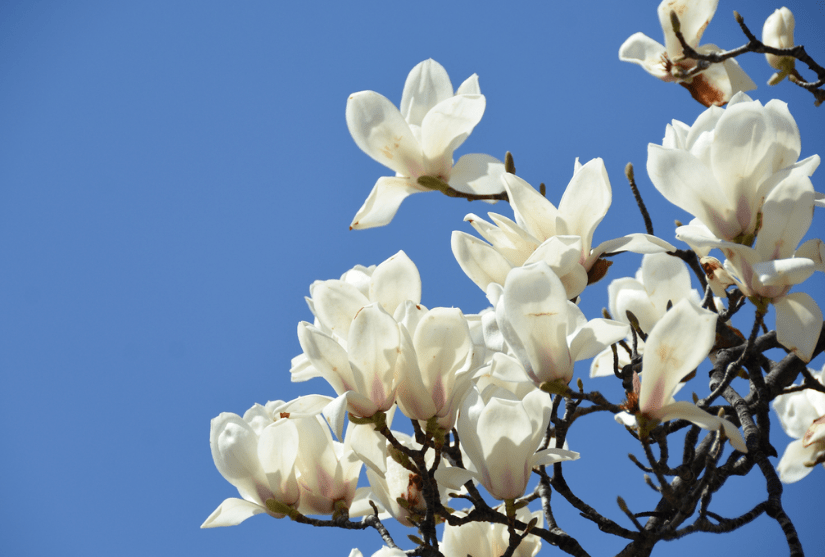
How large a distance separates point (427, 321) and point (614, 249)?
0.21 meters

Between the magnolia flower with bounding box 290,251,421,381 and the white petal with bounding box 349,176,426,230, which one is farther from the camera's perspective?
the white petal with bounding box 349,176,426,230

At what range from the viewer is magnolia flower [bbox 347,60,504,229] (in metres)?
0.86

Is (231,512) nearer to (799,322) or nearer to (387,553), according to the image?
(387,553)

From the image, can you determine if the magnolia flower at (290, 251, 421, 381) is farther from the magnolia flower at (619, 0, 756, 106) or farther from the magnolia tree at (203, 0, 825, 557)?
the magnolia flower at (619, 0, 756, 106)

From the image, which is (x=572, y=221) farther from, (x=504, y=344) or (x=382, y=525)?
(x=382, y=525)

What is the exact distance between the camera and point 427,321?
0.72m

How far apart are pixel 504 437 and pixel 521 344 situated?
10 cm

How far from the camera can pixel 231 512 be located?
0.82 m

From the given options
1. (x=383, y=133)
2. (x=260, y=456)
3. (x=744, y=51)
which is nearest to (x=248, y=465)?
(x=260, y=456)

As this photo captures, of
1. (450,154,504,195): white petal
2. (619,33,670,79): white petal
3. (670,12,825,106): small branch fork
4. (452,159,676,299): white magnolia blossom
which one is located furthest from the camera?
(619,33,670,79): white petal

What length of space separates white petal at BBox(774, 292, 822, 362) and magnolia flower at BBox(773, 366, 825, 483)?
1.25 feet

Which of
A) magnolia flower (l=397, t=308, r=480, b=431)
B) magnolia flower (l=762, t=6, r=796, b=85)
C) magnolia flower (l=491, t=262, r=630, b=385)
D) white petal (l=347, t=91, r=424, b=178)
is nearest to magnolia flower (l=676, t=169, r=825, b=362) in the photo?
magnolia flower (l=491, t=262, r=630, b=385)

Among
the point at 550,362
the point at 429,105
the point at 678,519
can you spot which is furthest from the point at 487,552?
the point at 429,105

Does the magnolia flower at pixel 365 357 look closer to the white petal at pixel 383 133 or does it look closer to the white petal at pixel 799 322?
the white petal at pixel 383 133
